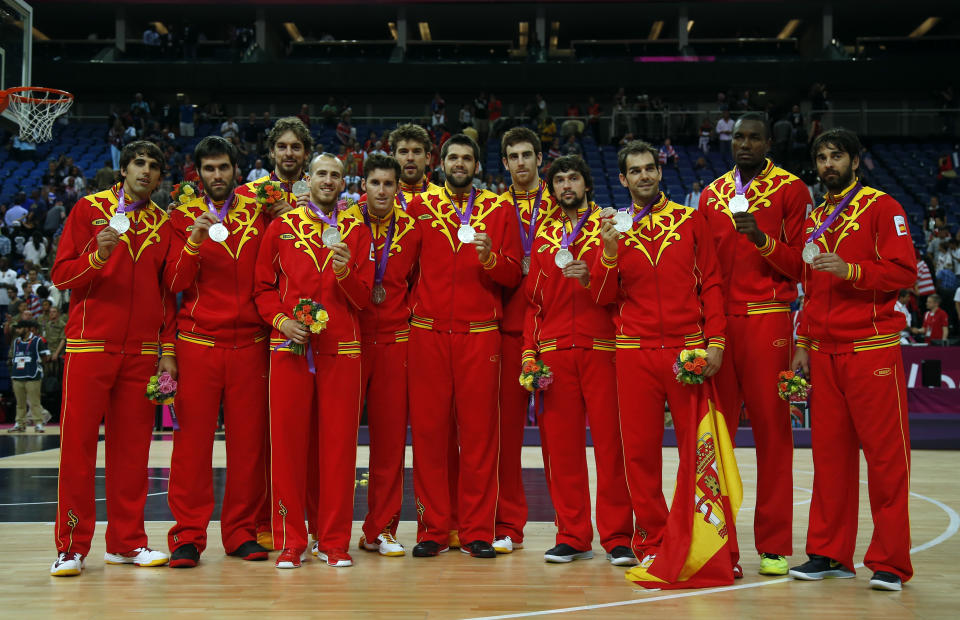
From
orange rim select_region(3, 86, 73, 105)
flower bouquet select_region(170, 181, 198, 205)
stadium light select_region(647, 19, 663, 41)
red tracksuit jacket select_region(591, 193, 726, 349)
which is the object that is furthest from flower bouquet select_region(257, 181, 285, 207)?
stadium light select_region(647, 19, 663, 41)

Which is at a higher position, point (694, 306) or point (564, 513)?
point (694, 306)

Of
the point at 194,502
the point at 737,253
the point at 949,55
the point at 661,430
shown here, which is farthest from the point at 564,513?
the point at 949,55

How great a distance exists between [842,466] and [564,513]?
1705mm

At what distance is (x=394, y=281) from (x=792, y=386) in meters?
2.59

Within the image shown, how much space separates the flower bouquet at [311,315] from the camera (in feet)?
18.2

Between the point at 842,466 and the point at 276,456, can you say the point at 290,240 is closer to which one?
the point at 276,456

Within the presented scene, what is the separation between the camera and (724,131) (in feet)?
79.8

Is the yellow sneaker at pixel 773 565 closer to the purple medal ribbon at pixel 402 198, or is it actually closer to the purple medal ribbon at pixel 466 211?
the purple medal ribbon at pixel 466 211

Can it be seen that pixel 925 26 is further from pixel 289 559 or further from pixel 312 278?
pixel 289 559

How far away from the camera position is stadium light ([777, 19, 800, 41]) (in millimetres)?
30180

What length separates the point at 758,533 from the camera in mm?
5594

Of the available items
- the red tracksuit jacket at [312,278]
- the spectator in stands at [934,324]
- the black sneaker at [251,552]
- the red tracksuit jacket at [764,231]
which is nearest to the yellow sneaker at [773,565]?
the red tracksuit jacket at [764,231]

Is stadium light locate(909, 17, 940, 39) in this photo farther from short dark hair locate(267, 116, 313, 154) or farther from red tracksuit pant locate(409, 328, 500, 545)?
red tracksuit pant locate(409, 328, 500, 545)

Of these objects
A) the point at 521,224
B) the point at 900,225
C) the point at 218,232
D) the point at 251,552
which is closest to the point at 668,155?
the point at 521,224
